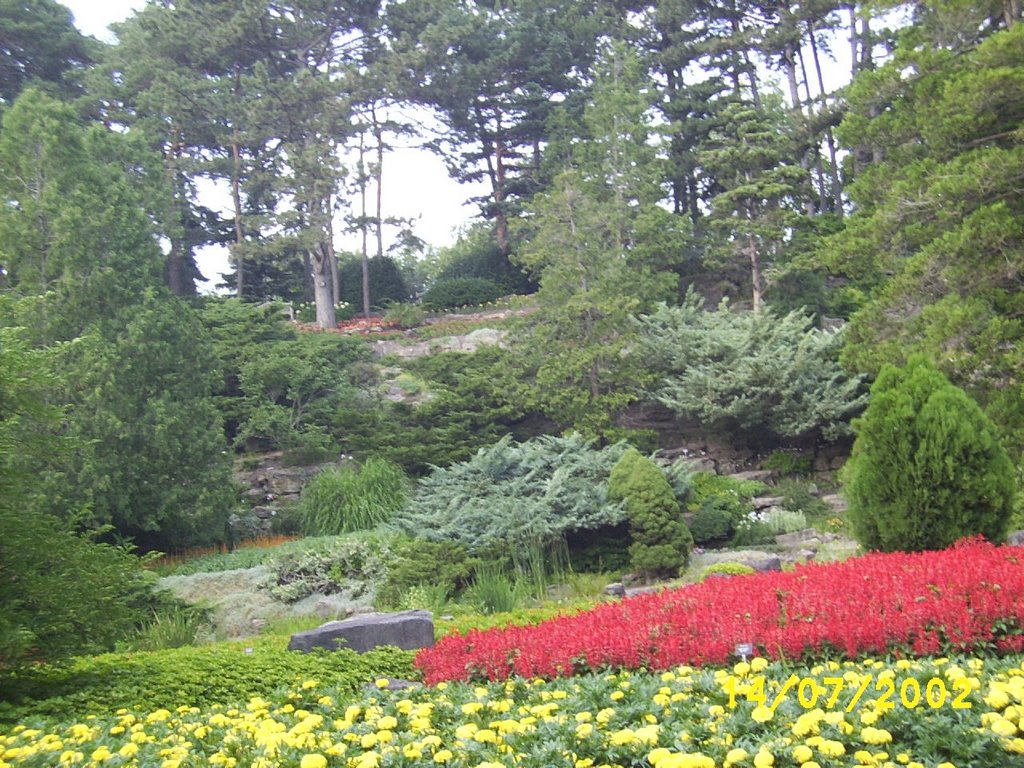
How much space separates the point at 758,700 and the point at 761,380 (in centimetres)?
1303

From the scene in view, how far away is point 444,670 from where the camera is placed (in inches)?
201

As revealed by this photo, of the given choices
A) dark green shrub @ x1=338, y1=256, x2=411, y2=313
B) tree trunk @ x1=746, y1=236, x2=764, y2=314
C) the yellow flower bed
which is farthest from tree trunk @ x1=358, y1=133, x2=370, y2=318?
the yellow flower bed

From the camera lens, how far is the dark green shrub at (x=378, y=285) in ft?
93.4

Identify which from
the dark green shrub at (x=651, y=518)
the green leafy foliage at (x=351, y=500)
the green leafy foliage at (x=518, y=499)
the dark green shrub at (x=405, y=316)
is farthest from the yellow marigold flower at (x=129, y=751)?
the dark green shrub at (x=405, y=316)

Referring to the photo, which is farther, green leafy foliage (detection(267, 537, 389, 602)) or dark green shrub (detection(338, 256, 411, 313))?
dark green shrub (detection(338, 256, 411, 313))

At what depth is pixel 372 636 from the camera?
21.7 feet

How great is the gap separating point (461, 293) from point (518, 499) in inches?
603

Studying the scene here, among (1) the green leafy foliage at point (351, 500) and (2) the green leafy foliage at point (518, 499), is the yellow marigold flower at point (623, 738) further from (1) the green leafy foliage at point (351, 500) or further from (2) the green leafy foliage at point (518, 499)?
(1) the green leafy foliage at point (351, 500)

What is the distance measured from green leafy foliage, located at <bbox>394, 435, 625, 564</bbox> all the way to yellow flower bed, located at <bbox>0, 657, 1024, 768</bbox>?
6643mm

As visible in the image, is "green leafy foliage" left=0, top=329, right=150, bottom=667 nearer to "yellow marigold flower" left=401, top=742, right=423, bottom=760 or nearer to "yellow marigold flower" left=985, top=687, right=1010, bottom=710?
"yellow marigold flower" left=401, top=742, right=423, bottom=760

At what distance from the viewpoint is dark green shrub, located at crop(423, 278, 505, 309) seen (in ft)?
84.9

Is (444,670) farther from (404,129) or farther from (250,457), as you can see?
(404,129)

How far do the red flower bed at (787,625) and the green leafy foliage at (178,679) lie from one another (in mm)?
588

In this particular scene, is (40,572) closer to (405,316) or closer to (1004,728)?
(1004,728)
